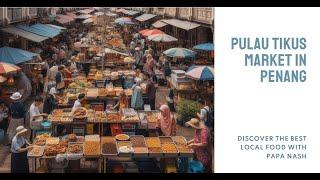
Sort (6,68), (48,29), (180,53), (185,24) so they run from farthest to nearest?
(185,24)
(48,29)
(180,53)
(6,68)

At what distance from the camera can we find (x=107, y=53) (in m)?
20.6

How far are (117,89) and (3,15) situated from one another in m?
5.51

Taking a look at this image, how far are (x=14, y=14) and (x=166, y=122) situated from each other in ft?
31.7

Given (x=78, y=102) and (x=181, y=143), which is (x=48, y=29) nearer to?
(x=78, y=102)

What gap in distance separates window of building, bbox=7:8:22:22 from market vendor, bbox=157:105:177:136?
348 inches

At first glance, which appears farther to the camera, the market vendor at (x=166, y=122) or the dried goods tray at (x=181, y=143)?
the market vendor at (x=166, y=122)

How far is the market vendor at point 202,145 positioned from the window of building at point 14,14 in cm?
1047

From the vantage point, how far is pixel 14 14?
62.0ft

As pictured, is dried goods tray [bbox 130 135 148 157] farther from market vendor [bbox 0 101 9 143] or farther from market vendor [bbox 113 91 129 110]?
market vendor [bbox 0 101 9 143]

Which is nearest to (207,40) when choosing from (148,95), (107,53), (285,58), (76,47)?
(107,53)

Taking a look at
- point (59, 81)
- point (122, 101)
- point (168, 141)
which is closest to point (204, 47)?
point (122, 101)

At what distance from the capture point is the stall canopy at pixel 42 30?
19114mm

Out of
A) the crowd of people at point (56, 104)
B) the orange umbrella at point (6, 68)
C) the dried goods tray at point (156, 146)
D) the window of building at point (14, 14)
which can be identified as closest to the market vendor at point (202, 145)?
the crowd of people at point (56, 104)

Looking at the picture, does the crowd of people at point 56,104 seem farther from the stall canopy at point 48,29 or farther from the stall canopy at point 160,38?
the stall canopy at point 160,38
